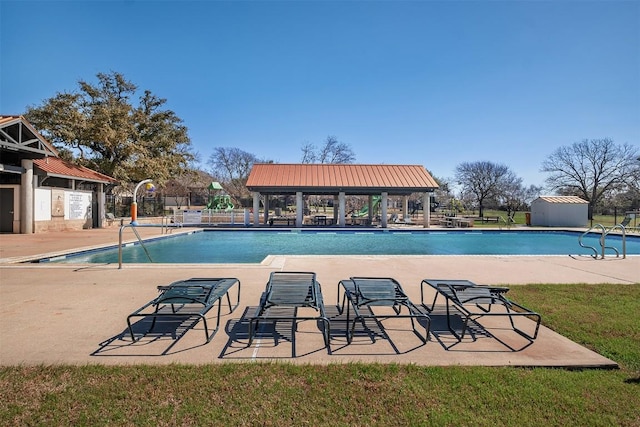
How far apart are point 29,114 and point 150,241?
14.7 metres

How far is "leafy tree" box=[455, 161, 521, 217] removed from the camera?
44562mm

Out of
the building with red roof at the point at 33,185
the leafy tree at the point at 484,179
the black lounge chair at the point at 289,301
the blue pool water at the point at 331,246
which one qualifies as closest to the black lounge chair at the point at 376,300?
the black lounge chair at the point at 289,301

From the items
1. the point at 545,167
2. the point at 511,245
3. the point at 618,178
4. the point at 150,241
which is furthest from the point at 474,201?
the point at 150,241

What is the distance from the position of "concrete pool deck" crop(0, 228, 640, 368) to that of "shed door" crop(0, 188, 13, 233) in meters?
11.7

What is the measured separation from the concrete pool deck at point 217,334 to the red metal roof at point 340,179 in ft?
48.0

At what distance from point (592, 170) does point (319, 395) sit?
49060 mm

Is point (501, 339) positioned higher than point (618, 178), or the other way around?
point (618, 178)

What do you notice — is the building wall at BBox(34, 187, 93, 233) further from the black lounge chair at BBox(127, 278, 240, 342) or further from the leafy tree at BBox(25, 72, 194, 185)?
the black lounge chair at BBox(127, 278, 240, 342)

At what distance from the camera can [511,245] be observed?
16672mm

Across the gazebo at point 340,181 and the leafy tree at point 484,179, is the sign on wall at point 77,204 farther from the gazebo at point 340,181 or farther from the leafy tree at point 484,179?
the leafy tree at point 484,179

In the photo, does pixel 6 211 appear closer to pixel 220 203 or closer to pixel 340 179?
pixel 220 203

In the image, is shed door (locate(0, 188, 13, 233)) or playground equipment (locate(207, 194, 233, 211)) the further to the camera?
playground equipment (locate(207, 194, 233, 211))

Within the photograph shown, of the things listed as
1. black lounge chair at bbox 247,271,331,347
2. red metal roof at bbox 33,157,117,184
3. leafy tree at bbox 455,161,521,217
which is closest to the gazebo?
red metal roof at bbox 33,157,117,184

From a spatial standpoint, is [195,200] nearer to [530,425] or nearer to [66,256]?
[66,256]
